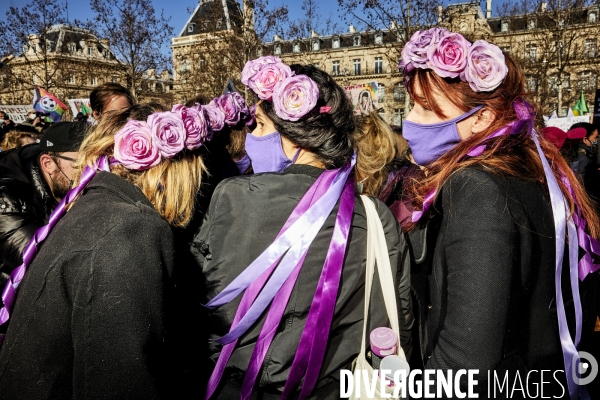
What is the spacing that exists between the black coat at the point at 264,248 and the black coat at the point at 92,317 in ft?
1.07

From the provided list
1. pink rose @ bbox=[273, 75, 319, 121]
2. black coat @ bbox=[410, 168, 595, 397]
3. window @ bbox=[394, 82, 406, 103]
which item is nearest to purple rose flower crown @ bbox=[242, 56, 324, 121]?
pink rose @ bbox=[273, 75, 319, 121]

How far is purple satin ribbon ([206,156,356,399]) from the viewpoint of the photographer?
1.69 metres

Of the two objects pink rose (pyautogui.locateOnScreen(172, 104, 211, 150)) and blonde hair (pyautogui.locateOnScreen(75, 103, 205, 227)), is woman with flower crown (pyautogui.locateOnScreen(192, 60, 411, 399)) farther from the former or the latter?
pink rose (pyautogui.locateOnScreen(172, 104, 211, 150))

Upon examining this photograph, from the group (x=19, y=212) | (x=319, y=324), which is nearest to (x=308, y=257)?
(x=319, y=324)

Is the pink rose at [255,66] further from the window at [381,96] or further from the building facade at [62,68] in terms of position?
the window at [381,96]

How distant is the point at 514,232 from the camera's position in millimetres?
1469

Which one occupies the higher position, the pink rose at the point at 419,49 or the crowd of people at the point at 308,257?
the pink rose at the point at 419,49

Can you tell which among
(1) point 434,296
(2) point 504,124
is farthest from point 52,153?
(2) point 504,124

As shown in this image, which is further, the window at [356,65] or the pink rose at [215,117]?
the window at [356,65]

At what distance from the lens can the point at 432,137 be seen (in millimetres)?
1912

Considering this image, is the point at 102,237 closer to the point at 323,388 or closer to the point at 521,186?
the point at 323,388

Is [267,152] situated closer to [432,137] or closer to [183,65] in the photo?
[432,137]

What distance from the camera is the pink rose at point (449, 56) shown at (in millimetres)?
Answer: 1780

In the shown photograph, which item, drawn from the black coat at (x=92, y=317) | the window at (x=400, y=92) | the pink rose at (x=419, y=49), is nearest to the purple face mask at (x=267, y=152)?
the pink rose at (x=419, y=49)
